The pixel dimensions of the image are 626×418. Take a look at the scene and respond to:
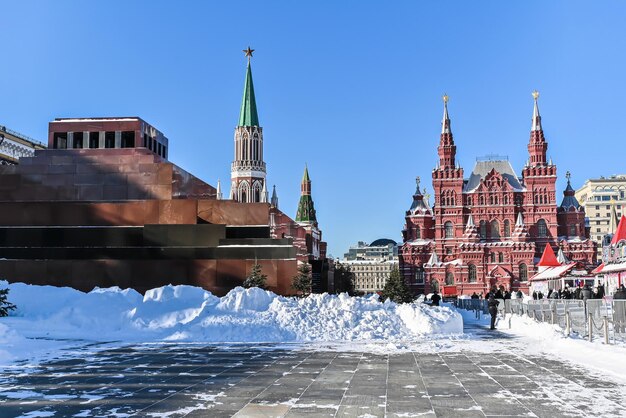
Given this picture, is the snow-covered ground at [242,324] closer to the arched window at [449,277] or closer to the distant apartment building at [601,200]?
the arched window at [449,277]

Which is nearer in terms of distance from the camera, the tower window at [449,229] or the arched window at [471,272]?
the arched window at [471,272]

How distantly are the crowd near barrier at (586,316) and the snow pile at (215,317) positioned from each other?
149 inches

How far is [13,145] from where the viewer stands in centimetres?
7881

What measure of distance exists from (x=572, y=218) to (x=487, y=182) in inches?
550

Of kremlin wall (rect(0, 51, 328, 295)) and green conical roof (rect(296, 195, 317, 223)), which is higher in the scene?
green conical roof (rect(296, 195, 317, 223))

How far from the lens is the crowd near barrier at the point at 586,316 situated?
19.3 meters

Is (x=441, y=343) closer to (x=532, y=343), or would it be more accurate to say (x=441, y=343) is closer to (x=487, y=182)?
(x=532, y=343)

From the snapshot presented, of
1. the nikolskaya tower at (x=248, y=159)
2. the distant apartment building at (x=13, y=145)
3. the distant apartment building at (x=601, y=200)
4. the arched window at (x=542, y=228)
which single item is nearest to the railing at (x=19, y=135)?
the distant apartment building at (x=13, y=145)

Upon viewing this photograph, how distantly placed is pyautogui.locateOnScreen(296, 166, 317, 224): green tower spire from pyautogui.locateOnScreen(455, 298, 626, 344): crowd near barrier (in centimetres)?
11812

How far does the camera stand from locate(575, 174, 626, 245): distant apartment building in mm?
158625

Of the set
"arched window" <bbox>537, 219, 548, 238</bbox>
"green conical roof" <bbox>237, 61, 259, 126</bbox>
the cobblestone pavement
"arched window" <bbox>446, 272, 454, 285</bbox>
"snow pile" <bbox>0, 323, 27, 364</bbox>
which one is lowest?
the cobblestone pavement

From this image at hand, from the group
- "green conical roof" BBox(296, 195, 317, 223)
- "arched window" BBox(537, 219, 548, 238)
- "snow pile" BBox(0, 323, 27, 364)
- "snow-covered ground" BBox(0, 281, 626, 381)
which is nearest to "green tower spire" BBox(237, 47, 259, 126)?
"green conical roof" BBox(296, 195, 317, 223)

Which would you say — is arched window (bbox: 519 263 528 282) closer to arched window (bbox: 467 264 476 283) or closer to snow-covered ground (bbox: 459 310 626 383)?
arched window (bbox: 467 264 476 283)

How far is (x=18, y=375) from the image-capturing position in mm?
13945
